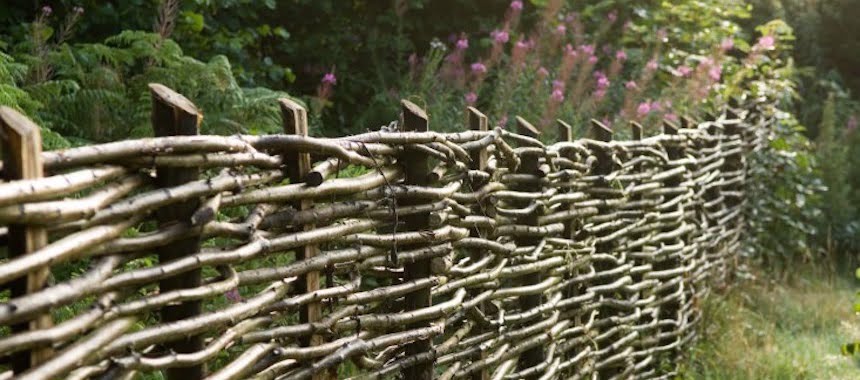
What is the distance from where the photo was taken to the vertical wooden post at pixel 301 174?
2.52 m

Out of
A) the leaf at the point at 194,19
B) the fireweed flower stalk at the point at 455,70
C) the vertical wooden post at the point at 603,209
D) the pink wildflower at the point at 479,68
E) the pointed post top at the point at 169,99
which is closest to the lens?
the pointed post top at the point at 169,99

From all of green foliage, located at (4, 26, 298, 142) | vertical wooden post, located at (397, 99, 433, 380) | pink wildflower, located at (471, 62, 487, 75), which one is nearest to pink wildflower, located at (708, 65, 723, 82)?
pink wildflower, located at (471, 62, 487, 75)

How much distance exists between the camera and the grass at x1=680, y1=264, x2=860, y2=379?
18.5 ft

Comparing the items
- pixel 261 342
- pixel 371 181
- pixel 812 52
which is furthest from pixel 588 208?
pixel 812 52

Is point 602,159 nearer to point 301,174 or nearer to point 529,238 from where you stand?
point 529,238

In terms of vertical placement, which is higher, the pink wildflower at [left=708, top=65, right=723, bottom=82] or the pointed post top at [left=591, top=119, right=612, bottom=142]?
the pink wildflower at [left=708, top=65, right=723, bottom=82]

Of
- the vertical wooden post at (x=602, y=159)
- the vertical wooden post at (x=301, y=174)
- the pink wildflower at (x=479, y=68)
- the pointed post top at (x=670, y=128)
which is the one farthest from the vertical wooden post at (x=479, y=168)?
the pink wildflower at (x=479, y=68)

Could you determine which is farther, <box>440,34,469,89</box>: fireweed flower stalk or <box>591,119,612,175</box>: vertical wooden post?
<box>440,34,469,89</box>: fireweed flower stalk

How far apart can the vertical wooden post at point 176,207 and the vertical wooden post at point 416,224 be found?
946 millimetres

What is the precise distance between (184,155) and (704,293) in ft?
16.4

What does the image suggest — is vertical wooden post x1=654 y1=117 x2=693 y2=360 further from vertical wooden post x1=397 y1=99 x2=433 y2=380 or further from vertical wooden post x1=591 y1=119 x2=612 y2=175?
vertical wooden post x1=397 y1=99 x2=433 y2=380

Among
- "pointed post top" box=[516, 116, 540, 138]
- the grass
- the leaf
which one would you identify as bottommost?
the grass

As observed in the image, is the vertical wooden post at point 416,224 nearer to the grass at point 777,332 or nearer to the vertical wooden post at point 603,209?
the vertical wooden post at point 603,209

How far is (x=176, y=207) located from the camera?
2.12m
